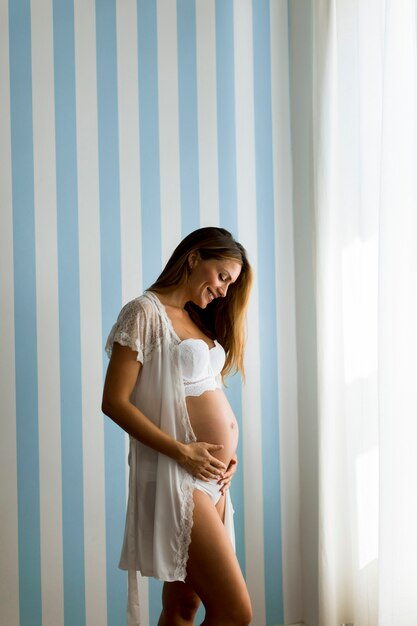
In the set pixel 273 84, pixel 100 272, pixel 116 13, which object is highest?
pixel 116 13

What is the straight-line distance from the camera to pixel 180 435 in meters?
1.83

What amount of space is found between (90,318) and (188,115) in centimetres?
79

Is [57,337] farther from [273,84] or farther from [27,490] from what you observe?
[273,84]

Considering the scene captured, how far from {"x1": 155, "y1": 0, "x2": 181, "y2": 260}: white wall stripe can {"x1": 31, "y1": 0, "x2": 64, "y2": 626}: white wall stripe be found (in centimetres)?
38

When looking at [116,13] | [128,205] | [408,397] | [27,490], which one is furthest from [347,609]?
[116,13]

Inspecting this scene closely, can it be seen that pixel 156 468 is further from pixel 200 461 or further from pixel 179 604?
pixel 179 604

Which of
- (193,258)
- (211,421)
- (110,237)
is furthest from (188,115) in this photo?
(211,421)

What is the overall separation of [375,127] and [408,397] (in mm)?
784

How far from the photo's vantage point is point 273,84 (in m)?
2.67

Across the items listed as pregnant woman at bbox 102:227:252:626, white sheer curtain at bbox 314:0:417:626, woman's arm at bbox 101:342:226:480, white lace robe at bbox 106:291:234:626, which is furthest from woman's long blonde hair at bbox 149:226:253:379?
white sheer curtain at bbox 314:0:417:626

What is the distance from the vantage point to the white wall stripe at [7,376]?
236 cm

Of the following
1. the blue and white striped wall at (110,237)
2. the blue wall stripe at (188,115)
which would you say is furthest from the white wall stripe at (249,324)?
the blue wall stripe at (188,115)

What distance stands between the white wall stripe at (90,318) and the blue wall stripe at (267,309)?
1.93 feet

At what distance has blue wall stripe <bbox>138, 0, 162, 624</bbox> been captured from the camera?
2.52 metres
